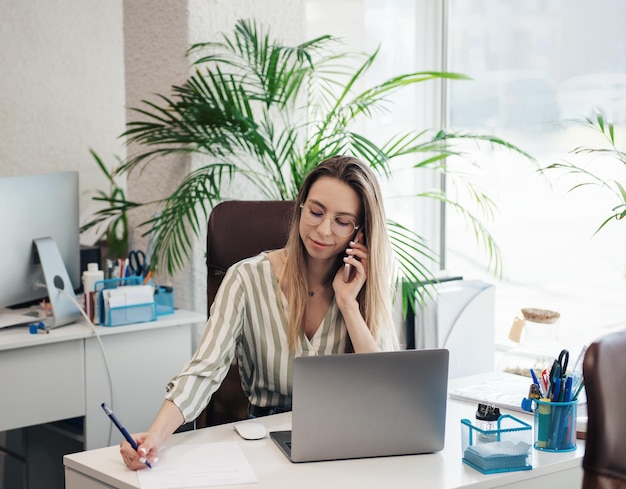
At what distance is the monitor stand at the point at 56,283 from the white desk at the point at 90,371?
1.4 inches

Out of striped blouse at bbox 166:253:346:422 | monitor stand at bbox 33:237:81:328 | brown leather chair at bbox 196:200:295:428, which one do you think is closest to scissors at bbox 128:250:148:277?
monitor stand at bbox 33:237:81:328

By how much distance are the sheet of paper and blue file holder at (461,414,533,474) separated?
1.36ft

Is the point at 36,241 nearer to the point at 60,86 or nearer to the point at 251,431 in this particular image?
the point at 251,431

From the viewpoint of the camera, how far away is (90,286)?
8.98 feet

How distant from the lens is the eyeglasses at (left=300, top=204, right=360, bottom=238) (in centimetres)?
199

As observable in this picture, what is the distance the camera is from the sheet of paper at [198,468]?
149 centimetres

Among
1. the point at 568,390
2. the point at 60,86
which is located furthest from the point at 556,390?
the point at 60,86

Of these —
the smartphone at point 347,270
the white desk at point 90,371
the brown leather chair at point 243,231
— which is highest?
the brown leather chair at point 243,231

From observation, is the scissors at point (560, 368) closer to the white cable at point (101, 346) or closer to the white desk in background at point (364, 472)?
the white desk in background at point (364, 472)

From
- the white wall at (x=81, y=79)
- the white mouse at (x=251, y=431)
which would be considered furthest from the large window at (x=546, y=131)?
the white mouse at (x=251, y=431)

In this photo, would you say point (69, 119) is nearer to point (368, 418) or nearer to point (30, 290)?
point (30, 290)

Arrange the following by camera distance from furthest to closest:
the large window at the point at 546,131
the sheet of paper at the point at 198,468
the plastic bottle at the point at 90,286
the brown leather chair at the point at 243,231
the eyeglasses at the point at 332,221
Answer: the large window at the point at 546,131
the plastic bottle at the point at 90,286
the brown leather chair at the point at 243,231
the eyeglasses at the point at 332,221
the sheet of paper at the point at 198,468

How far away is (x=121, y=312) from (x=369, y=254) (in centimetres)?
98

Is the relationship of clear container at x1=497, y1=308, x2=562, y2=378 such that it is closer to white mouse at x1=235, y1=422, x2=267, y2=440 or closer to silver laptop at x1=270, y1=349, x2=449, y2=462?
silver laptop at x1=270, y1=349, x2=449, y2=462
